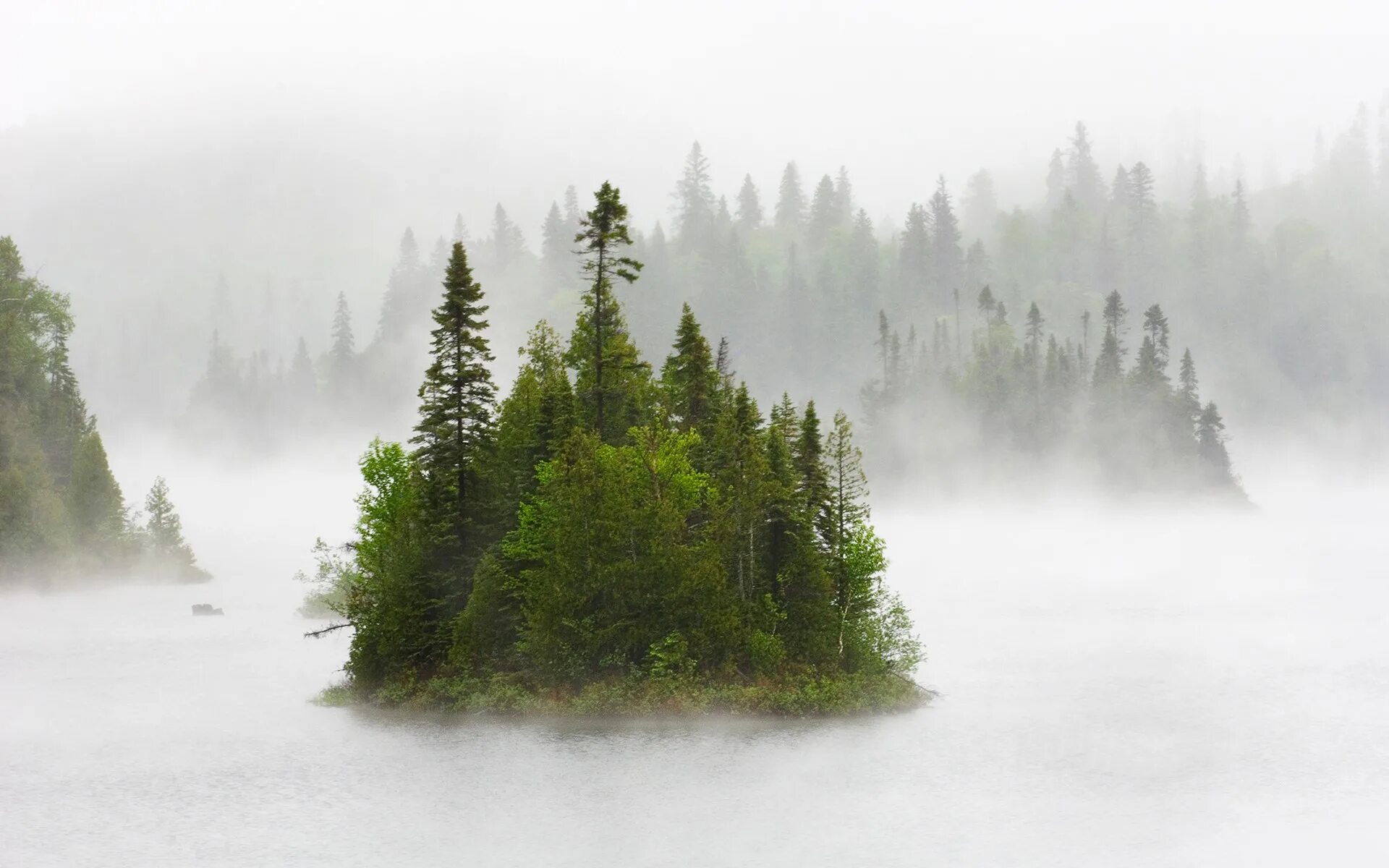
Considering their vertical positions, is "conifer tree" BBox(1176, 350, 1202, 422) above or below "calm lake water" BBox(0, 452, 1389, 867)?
above

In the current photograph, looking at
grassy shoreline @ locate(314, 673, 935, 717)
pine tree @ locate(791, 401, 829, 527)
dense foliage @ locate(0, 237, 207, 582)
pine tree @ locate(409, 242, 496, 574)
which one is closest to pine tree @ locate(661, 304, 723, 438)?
pine tree @ locate(791, 401, 829, 527)

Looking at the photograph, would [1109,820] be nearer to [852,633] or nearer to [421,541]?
[852,633]

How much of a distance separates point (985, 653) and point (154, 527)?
90.7 meters

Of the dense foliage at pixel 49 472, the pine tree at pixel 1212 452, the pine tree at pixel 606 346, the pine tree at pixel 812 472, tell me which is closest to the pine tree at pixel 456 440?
the pine tree at pixel 606 346

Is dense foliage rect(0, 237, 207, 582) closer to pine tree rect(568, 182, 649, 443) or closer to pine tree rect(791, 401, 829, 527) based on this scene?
pine tree rect(568, 182, 649, 443)

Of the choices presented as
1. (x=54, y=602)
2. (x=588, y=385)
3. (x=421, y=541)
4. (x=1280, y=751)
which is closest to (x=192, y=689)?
(x=421, y=541)

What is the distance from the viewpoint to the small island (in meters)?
64.2

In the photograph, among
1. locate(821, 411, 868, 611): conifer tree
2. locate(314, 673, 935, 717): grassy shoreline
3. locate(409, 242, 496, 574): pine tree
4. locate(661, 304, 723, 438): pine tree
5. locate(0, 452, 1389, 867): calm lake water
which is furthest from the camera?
locate(661, 304, 723, 438): pine tree

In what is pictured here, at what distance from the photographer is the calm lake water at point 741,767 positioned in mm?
46031

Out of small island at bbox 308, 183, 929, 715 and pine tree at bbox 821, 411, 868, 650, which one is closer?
small island at bbox 308, 183, 929, 715

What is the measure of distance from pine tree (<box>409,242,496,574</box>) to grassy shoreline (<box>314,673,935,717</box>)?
211 inches

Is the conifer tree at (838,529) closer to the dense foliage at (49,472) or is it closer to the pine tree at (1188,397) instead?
the dense foliage at (49,472)

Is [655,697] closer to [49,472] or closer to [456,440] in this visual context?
[456,440]

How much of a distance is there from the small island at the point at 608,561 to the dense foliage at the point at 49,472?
2375 inches
